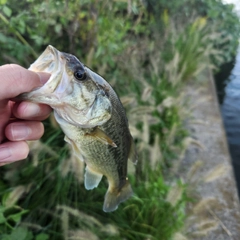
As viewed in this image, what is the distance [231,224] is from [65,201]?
4.22 feet

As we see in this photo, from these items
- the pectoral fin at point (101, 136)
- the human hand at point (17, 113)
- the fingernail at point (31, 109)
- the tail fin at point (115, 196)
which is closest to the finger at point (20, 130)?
the human hand at point (17, 113)

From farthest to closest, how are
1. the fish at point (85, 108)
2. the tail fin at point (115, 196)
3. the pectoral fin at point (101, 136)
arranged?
the tail fin at point (115, 196), the pectoral fin at point (101, 136), the fish at point (85, 108)

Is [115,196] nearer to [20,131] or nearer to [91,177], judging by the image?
[91,177]

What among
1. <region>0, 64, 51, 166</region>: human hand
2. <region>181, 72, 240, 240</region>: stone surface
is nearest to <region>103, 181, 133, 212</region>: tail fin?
<region>0, 64, 51, 166</region>: human hand

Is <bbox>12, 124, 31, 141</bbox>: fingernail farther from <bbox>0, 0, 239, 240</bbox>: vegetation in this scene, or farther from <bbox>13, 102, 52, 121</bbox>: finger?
<bbox>0, 0, 239, 240</bbox>: vegetation

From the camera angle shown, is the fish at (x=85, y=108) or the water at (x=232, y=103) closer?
the fish at (x=85, y=108)

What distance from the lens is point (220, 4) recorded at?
6320 millimetres

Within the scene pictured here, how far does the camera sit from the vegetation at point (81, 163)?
2.13 metres

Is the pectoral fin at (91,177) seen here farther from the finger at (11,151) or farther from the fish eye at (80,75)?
the fish eye at (80,75)

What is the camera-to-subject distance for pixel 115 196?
1705 mm

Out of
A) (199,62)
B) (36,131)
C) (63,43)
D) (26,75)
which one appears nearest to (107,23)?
(63,43)

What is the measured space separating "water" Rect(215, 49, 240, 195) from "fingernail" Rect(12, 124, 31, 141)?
2.99 metres

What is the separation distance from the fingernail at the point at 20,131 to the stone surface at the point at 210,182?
1165mm

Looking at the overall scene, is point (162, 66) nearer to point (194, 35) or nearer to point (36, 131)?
point (194, 35)
